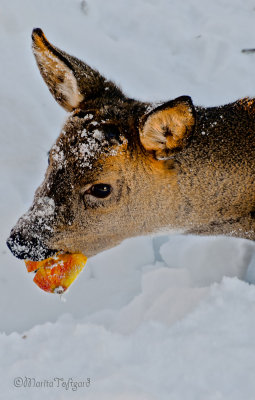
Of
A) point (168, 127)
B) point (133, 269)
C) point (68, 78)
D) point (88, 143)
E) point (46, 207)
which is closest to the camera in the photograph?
point (168, 127)

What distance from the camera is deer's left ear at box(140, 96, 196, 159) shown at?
8.13 ft

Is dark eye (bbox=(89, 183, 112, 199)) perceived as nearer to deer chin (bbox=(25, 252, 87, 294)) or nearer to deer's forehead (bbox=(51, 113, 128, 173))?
deer's forehead (bbox=(51, 113, 128, 173))

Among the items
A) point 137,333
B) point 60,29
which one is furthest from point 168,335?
point 60,29

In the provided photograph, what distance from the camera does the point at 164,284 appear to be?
477cm

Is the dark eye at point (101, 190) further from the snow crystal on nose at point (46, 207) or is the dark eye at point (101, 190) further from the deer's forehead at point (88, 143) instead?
the snow crystal on nose at point (46, 207)

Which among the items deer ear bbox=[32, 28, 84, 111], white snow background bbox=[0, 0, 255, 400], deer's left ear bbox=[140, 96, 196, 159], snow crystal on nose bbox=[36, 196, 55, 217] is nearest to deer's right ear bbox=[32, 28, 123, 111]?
deer ear bbox=[32, 28, 84, 111]

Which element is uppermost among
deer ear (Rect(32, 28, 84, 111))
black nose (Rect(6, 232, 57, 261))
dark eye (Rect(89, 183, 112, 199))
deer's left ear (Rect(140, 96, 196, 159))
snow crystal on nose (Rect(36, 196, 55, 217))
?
deer ear (Rect(32, 28, 84, 111))

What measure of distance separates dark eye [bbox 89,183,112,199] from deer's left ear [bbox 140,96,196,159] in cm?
35

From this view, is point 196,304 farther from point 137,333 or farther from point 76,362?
point 76,362

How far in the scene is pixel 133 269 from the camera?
488 cm

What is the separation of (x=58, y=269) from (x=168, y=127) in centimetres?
130

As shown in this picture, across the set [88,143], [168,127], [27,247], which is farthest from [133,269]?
[168,127]

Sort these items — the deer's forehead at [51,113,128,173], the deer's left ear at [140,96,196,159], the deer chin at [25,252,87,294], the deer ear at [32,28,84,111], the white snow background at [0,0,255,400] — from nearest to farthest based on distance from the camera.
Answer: the deer's left ear at [140,96,196,159]
the deer's forehead at [51,113,128,173]
the deer ear at [32,28,84,111]
the deer chin at [25,252,87,294]
the white snow background at [0,0,255,400]

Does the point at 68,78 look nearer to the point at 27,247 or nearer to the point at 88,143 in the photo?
the point at 88,143
